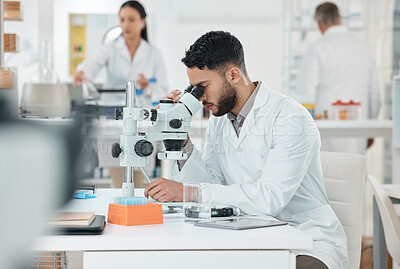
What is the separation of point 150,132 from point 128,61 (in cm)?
272

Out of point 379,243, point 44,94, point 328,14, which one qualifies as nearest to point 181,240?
point 379,243

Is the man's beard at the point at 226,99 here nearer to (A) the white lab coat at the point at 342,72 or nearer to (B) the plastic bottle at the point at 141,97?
(B) the plastic bottle at the point at 141,97

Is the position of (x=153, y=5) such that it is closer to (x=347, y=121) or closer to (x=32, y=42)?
(x=32, y=42)

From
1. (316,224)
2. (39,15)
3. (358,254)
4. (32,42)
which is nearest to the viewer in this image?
(316,224)

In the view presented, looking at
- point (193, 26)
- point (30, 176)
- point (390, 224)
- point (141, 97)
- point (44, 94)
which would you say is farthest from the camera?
point (193, 26)

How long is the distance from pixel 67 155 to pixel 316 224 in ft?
3.87

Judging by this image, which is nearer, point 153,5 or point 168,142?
point 168,142

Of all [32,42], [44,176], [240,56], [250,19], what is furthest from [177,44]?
[44,176]

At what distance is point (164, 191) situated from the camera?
5.17 ft

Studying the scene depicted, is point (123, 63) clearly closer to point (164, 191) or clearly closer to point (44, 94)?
point (44, 94)

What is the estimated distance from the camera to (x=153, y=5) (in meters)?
5.32

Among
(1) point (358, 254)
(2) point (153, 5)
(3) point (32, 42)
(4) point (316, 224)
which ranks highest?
(2) point (153, 5)

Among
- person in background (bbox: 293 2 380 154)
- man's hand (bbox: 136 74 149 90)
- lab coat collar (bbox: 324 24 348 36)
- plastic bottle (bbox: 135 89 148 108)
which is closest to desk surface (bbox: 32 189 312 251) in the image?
plastic bottle (bbox: 135 89 148 108)

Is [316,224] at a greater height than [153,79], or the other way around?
[153,79]
